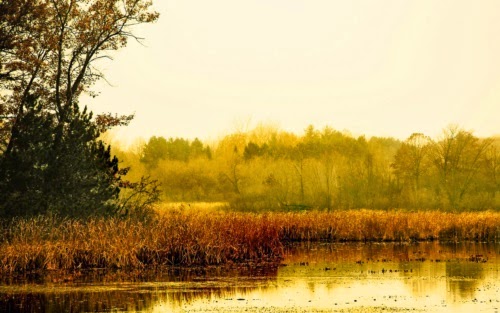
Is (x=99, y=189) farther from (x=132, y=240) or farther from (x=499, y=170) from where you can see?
(x=499, y=170)

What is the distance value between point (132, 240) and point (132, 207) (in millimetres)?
8243

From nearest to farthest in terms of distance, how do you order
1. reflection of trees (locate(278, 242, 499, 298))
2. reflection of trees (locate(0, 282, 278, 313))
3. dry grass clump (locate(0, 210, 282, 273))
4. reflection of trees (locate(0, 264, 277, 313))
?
reflection of trees (locate(0, 282, 278, 313)), reflection of trees (locate(0, 264, 277, 313)), reflection of trees (locate(278, 242, 499, 298)), dry grass clump (locate(0, 210, 282, 273))

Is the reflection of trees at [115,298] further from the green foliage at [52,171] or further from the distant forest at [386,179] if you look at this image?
the distant forest at [386,179]

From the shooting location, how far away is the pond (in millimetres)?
17291

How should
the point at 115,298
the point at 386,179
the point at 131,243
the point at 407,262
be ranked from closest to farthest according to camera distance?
the point at 115,298
the point at 131,243
the point at 407,262
the point at 386,179

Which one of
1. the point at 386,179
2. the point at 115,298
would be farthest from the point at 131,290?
the point at 386,179

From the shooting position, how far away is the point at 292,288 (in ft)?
67.4

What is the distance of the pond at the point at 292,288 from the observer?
17.3 metres

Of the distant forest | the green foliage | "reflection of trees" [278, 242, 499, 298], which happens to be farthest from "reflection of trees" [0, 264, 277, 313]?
the distant forest

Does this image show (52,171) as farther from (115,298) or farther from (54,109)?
(115,298)

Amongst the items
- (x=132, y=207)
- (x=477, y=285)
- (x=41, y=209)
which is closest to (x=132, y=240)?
(x=41, y=209)

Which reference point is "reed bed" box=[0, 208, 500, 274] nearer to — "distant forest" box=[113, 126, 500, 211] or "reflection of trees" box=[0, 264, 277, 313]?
"reflection of trees" box=[0, 264, 277, 313]

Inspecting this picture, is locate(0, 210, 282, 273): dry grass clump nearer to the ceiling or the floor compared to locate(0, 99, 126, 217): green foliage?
nearer to the floor

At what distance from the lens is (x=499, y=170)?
52500 mm
